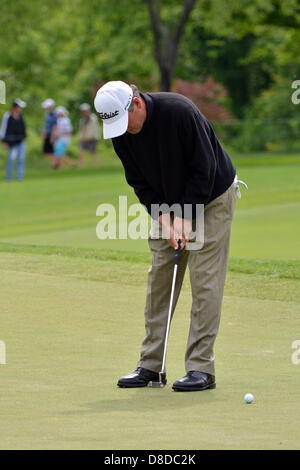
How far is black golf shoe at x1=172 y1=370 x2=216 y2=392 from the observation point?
5.88 m

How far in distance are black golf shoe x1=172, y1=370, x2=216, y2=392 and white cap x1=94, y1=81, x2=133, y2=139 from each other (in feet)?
4.75

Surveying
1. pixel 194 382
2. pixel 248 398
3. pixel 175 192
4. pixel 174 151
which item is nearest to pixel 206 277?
pixel 175 192

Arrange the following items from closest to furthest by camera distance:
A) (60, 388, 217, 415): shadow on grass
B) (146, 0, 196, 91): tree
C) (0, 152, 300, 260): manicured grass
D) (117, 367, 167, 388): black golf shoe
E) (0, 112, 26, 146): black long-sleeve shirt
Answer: (60, 388, 217, 415): shadow on grass, (117, 367, 167, 388): black golf shoe, (0, 152, 300, 260): manicured grass, (0, 112, 26, 146): black long-sleeve shirt, (146, 0, 196, 91): tree

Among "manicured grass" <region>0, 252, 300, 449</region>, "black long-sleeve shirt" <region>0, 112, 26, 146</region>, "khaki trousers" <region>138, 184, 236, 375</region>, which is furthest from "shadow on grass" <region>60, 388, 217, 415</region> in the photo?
"black long-sleeve shirt" <region>0, 112, 26, 146</region>

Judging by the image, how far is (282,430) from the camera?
475 centimetres

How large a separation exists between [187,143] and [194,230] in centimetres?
58

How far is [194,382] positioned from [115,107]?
1.61 metres

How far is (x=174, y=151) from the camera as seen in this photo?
591cm

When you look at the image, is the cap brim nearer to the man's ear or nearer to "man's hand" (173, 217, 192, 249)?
the man's ear

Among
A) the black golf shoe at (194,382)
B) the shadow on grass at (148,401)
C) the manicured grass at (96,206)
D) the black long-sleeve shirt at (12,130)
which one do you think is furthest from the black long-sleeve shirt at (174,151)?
the black long-sleeve shirt at (12,130)

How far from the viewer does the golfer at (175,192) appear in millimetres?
5871

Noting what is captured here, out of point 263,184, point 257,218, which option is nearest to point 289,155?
point 263,184

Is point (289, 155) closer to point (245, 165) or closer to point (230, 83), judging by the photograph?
point (245, 165)

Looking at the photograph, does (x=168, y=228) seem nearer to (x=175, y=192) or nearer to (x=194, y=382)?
(x=175, y=192)
